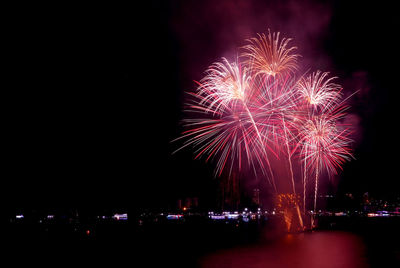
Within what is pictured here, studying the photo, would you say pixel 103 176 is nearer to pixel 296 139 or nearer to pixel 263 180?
pixel 263 180

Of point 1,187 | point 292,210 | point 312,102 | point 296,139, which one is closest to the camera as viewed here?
point 312,102

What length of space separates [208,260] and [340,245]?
5346mm

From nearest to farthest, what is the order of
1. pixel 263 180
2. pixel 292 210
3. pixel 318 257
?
pixel 318 257 → pixel 292 210 → pixel 263 180

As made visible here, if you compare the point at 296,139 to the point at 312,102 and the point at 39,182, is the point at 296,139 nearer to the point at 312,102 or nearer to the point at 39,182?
the point at 312,102

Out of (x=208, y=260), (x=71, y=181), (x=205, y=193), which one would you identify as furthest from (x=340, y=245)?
(x=205, y=193)

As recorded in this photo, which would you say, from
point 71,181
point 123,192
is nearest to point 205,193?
point 123,192

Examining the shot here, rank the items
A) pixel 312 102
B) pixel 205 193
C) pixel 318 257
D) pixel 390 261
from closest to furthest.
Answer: pixel 390 261 → pixel 318 257 → pixel 312 102 → pixel 205 193

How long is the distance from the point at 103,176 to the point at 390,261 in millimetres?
32977

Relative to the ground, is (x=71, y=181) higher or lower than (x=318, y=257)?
higher

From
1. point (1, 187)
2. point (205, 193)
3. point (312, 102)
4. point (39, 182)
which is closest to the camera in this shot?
point (312, 102)

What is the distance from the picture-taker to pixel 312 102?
15312 millimetres

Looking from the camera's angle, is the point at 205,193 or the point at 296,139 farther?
the point at 205,193

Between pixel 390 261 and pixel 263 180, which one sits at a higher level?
pixel 263 180

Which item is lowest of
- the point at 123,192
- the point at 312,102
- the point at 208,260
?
the point at 208,260
